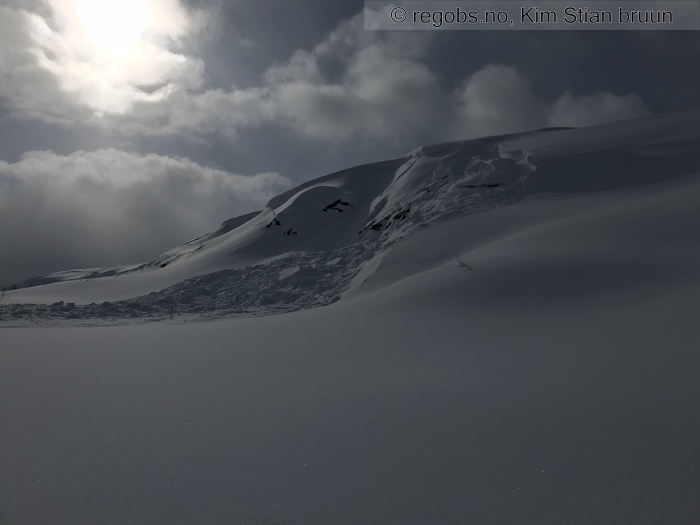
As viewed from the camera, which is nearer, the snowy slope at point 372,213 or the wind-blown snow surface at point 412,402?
the wind-blown snow surface at point 412,402

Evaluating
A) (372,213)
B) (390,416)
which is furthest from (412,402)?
(372,213)

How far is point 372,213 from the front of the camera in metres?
21.8

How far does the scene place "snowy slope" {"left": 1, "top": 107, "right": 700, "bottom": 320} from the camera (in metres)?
13.5

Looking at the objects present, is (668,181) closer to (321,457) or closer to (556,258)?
(556,258)

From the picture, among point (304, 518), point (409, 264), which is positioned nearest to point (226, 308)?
point (409, 264)

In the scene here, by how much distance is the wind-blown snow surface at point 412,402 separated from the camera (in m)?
2.61

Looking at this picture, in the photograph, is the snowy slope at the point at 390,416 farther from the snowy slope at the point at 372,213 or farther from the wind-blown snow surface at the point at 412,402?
the snowy slope at the point at 372,213

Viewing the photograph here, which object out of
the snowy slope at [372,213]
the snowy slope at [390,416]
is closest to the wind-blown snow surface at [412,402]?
the snowy slope at [390,416]

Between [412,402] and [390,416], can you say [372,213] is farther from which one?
[390,416]

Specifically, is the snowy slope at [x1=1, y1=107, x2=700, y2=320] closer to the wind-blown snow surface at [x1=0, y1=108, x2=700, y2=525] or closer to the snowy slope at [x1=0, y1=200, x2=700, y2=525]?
the wind-blown snow surface at [x1=0, y1=108, x2=700, y2=525]

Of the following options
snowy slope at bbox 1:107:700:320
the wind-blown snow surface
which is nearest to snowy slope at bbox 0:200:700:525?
the wind-blown snow surface

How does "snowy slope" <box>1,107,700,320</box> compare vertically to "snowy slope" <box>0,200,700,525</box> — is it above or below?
above

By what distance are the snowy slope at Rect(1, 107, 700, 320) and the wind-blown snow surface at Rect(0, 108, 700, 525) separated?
3.70 m

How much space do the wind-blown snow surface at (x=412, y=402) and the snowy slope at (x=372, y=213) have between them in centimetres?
370
